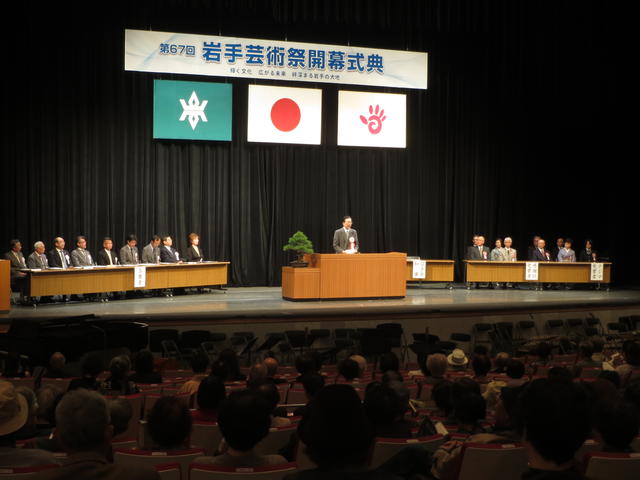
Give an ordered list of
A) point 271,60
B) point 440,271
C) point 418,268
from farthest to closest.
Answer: point 440,271
point 418,268
point 271,60

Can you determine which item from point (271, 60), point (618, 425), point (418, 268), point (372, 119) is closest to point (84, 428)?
point (618, 425)

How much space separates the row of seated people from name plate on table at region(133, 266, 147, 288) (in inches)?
295

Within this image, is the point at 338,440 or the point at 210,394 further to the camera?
the point at 210,394

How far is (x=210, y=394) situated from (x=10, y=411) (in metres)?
1.14

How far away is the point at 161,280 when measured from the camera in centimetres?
1247

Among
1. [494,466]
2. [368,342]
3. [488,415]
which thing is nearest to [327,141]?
[368,342]

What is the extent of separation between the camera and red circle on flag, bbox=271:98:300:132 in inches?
574

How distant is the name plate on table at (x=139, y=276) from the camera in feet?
39.0

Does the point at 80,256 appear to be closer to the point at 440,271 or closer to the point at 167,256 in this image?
the point at 167,256

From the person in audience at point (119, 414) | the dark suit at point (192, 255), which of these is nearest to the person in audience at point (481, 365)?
the person in audience at point (119, 414)

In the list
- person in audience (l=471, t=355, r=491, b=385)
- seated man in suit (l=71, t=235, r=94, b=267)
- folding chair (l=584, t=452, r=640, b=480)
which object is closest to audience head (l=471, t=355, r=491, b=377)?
person in audience (l=471, t=355, r=491, b=385)

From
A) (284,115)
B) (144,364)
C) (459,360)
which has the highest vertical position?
(284,115)

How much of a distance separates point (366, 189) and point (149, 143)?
4766 millimetres

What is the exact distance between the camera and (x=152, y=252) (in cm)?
1291
